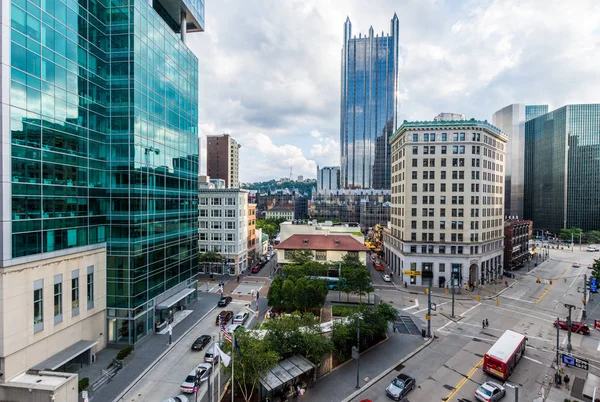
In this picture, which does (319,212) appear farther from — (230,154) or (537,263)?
(537,263)

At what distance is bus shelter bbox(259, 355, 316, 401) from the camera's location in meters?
22.1

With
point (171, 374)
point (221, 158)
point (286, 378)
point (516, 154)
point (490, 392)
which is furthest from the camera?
point (516, 154)

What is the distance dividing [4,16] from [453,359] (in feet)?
170

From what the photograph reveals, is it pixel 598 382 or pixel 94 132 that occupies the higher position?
pixel 94 132

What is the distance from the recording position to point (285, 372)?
23.3m

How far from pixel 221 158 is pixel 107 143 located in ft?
413

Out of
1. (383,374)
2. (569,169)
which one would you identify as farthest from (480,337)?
(569,169)

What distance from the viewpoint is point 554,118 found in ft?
443

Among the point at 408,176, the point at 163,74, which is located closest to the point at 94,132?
the point at 163,74

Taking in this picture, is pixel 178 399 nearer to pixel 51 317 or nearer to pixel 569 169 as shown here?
pixel 51 317

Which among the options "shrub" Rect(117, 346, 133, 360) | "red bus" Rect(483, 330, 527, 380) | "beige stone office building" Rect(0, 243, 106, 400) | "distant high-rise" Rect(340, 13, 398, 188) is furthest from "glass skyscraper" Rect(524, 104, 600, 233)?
"beige stone office building" Rect(0, 243, 106, 400)

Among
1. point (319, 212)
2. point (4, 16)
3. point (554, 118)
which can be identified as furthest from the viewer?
point (319, 212)

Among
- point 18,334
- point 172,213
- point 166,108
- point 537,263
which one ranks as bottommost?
point 537,263

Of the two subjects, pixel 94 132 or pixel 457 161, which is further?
pixel 457 161
